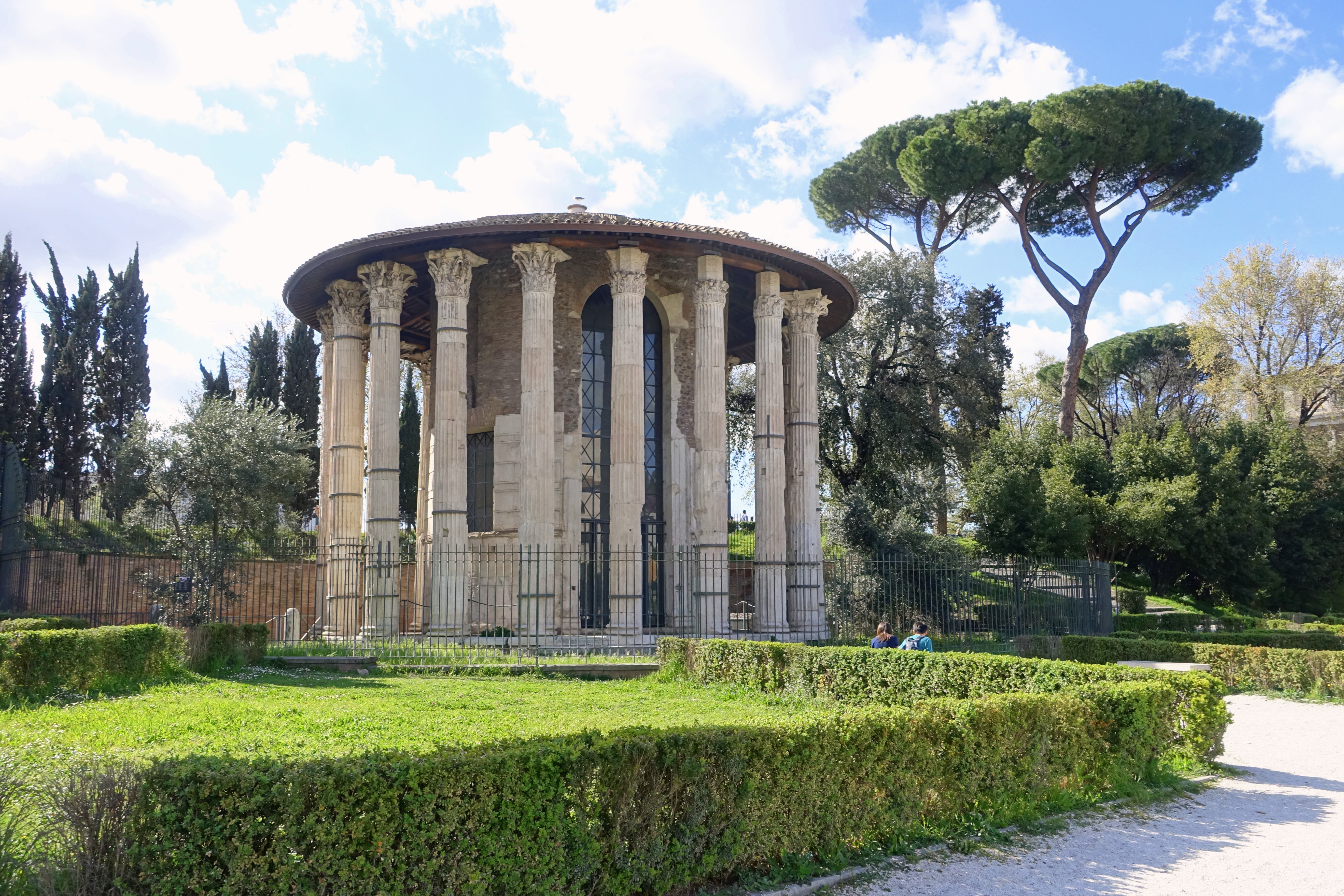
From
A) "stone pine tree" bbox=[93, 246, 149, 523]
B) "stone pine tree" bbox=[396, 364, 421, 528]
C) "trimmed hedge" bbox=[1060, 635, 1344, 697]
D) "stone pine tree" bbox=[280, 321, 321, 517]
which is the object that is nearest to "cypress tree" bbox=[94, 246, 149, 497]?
"stone pine tree" bbox=[93, 246, 149, 523]

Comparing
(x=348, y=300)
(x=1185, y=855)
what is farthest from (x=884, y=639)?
(x=348, y=300)

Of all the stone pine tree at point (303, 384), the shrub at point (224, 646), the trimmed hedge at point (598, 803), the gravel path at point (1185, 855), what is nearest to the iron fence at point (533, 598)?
the shrub at point (224, 646)

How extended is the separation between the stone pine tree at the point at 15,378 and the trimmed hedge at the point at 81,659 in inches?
796

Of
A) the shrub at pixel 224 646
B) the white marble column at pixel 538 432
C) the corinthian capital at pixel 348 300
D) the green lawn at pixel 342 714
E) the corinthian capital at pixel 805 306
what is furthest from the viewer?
the corinthian capital at pixel 805 306

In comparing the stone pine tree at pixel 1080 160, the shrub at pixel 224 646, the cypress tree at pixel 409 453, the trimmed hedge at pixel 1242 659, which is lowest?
the trimmed hedge at pixel 1242 659

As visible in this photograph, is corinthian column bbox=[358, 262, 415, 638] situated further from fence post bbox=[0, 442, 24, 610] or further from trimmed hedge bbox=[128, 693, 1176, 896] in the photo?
trimmed hedge bbox=[128, 693, 1176, 896]

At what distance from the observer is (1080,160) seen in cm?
3058

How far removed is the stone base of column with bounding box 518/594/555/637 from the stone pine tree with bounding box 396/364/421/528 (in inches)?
634

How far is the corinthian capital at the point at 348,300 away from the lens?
67.6 feet

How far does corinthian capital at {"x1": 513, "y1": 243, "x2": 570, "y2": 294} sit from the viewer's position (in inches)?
744

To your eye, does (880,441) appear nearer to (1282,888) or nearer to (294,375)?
(294,375)

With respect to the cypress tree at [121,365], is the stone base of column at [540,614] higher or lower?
lower

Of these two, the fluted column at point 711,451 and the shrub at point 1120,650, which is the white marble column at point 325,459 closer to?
the fluted column at point 711,451

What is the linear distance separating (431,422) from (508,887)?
18.5 meters
